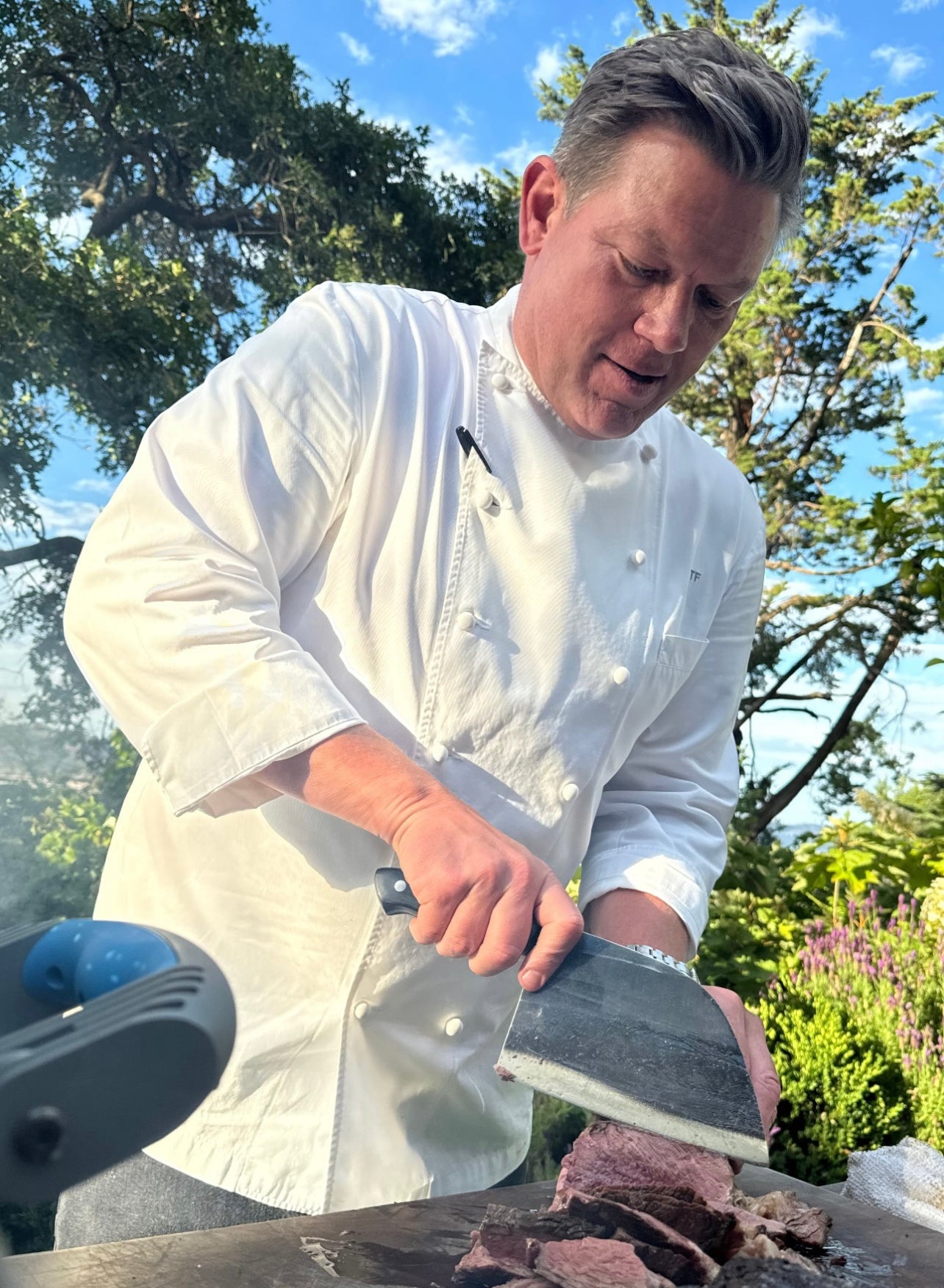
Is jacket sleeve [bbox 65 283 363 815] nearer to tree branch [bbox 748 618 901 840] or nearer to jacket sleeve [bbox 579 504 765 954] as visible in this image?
jacket sleeve [bbox 579 504 765 954]

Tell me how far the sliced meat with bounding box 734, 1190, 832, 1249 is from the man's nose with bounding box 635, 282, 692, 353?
127 cm

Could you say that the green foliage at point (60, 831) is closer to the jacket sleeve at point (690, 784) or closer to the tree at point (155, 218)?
the tree at point (155, 218)

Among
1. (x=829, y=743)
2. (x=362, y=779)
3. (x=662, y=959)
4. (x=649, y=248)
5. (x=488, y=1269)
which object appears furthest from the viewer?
(x=829, y=743)

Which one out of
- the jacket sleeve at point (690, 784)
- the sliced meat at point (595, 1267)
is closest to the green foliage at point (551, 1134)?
the jacket sleeve at point (690, 784)

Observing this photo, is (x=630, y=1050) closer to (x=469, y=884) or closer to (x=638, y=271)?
(x=469, y=884)

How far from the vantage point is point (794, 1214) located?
5.32 ft

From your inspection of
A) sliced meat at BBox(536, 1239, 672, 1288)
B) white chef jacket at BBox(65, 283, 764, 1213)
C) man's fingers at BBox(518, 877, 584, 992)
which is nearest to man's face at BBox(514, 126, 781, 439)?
white chef jacket at BBox(65, 283, 764, 1213)

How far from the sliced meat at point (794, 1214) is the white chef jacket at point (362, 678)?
394mm


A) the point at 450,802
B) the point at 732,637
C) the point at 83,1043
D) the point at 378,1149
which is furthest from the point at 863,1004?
the point at 83,1043

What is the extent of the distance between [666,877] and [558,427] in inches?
31.2

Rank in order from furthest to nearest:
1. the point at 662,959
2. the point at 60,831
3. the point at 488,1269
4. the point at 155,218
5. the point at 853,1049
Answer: the point at 155,218 < the point at 60,831 < the point at 853,1049 < the point at 662,959 < the point at 488,1269

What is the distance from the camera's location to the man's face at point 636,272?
5.44 ft

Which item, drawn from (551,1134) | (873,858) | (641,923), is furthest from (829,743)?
(641,923)

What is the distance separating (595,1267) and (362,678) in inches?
33.4
